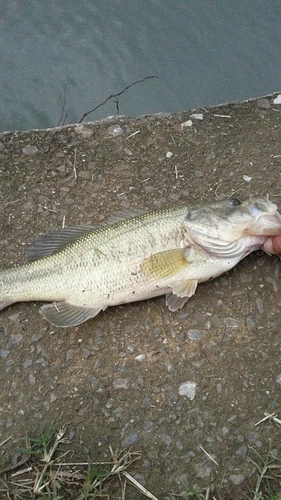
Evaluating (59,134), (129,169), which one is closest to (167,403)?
(129,169)

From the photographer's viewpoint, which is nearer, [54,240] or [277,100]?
[54,240]

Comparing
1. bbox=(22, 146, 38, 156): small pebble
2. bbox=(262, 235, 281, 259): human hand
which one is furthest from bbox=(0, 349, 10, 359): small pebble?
bbox=(262, 235, 281, 259): human hand

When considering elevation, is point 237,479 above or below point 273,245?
below

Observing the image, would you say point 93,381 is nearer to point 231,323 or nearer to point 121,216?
point 231,323

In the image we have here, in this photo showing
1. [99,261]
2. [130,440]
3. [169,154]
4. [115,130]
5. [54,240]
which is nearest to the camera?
[130,440]

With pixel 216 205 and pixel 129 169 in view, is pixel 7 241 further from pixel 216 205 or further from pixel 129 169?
pixel 216 205

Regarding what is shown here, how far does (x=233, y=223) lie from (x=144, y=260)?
0.67 m

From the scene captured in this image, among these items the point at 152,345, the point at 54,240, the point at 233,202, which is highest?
the point at 233,202

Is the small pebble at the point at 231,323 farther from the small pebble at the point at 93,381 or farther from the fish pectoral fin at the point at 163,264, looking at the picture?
the small pebble at the point at 93,381

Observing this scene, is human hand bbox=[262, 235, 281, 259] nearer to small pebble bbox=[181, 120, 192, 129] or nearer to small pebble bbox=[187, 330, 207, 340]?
A: small pebble bbox=[187, 330, 207, 340]

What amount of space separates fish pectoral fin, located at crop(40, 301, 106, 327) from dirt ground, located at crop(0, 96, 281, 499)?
6.0 inches

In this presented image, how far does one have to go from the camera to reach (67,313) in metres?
3.86

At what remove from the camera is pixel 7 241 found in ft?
14.5

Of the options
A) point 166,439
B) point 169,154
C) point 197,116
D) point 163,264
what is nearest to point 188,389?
point 166,439
